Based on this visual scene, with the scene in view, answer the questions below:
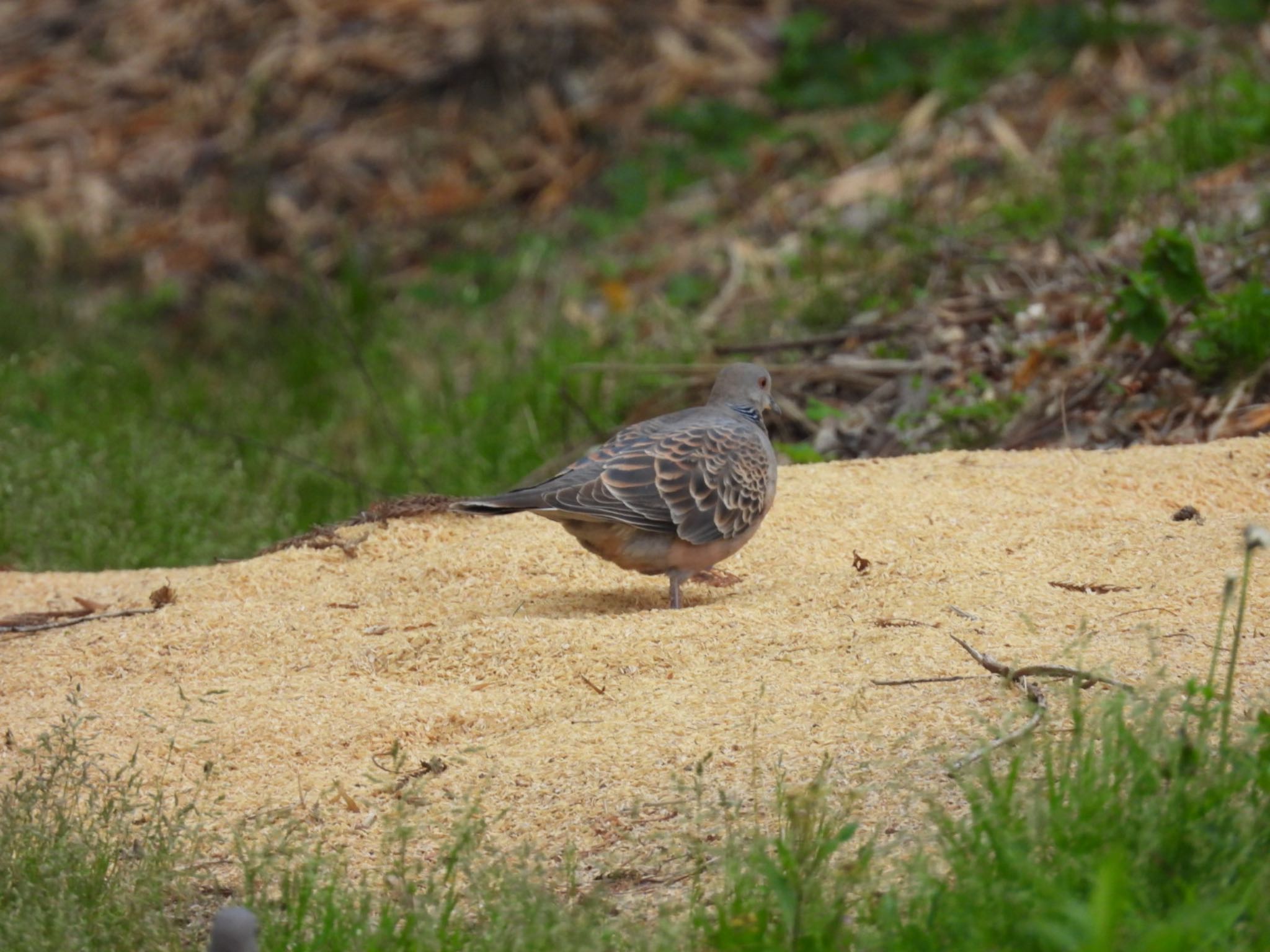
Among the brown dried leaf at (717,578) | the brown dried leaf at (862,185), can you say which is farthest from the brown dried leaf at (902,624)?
the brown dried leaf at (862,185)

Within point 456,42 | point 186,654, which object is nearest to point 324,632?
point 186,654

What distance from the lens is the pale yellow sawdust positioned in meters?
3.70

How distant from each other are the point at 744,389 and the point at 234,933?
362cm

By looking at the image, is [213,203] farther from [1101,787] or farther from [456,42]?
[1101,787]

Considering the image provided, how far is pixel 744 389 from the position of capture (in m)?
5.97

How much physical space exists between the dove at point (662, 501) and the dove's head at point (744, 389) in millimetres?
494

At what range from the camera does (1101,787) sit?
115 inches

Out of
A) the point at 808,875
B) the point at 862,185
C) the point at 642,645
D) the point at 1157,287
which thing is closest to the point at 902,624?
the point at 642,645

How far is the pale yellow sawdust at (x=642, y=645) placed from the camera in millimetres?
3699

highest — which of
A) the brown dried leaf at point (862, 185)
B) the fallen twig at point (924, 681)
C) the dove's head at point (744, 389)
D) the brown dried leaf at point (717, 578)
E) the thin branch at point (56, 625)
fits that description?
the brown dried leaf at point (862, 185)

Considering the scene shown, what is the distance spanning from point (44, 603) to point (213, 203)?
6.83 metres

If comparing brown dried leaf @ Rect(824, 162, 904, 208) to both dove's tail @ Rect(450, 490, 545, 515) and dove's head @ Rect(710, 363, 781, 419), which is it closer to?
dove's head @ Rect(710, 363, 781, 419)

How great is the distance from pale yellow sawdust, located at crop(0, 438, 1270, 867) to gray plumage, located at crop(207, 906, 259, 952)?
67cm

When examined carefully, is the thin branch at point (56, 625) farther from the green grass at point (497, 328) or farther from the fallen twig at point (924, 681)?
the fallen twig at point (924, 681)
